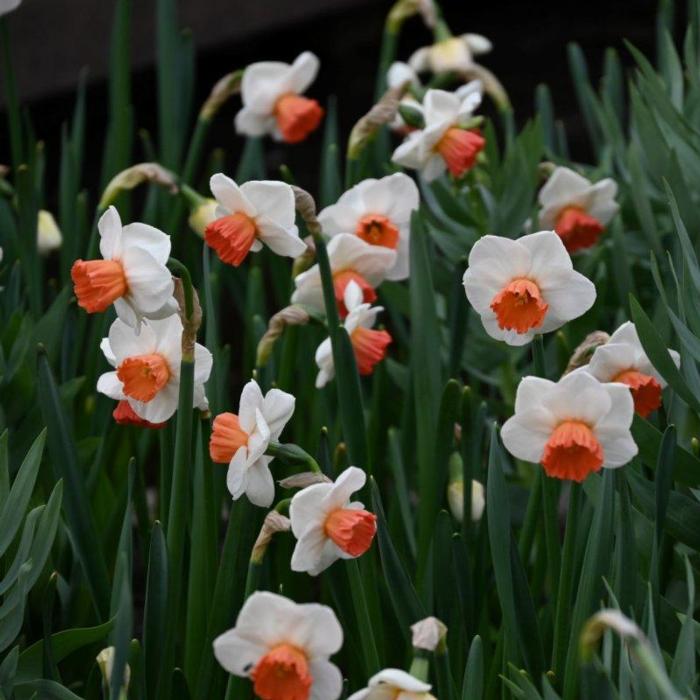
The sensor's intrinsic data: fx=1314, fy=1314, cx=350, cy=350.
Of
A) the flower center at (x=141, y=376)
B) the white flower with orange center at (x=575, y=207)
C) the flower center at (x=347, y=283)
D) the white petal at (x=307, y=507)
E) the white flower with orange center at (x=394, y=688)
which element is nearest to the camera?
the white flower with orange center at (x=394, y=688)

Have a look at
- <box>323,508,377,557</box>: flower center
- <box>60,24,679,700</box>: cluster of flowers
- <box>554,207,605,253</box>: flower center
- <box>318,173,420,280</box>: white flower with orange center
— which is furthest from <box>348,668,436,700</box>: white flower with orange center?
<box>554,207,605,253</box>: flower center

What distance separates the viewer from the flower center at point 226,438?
90 cm

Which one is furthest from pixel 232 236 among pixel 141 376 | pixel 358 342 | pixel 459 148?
pixel 459 148

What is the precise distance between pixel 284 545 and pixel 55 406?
0.27m

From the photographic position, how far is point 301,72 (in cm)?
164

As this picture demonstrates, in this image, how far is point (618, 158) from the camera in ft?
5.70

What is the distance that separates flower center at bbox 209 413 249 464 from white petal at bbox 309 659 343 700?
18 centimetres

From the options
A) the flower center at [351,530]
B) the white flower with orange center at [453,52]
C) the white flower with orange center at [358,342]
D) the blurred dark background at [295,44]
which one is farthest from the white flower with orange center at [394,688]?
the blurred dark background at [295,44]

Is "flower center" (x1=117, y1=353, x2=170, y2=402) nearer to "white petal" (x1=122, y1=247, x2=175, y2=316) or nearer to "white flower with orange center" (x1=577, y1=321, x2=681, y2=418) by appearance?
"white petal" (x1=122, y1=247, x2=175, y2=316)

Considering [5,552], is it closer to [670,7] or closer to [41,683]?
[41,683]

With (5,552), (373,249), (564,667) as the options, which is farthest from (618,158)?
(5,552)

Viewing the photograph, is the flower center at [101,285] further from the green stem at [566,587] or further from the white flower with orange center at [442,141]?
the white flower with orange center at [442,141]

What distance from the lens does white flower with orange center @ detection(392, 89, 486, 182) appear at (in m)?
1.38

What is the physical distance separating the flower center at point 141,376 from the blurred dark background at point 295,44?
5.93ft
